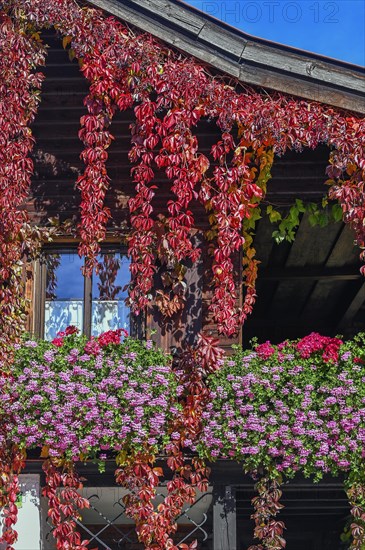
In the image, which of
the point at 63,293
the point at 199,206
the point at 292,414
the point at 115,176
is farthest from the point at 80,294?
the point at 292,414

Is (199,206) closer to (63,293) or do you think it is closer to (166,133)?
(166,133)

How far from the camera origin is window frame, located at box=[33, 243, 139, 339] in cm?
1345

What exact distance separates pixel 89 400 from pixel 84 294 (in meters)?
2.02

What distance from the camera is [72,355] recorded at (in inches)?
476

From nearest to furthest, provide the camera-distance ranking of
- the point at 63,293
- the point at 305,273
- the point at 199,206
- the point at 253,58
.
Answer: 1. the point at 253,58
2. the point at 199,206
3. the point at 63,293
4. the point at 305,273

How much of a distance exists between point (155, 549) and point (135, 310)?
2.54 meters

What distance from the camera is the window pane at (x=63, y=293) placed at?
1359 centimetres

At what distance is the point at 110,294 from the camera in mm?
13625

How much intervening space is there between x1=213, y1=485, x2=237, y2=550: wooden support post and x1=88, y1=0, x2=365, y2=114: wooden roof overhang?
426 cm

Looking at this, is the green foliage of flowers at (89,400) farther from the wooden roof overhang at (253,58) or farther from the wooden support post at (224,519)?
the wooden roof overhang at (253,58)

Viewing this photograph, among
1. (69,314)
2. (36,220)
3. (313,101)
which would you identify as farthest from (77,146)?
(313,101)

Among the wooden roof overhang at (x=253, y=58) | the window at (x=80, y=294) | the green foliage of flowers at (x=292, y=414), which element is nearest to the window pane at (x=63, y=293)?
the window at (x=80, y=294)

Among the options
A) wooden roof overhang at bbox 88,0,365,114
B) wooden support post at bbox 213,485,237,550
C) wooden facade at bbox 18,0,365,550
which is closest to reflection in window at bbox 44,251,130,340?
wooden facade at bbox 18,0,365,550

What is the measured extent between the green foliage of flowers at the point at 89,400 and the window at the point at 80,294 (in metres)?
1.40
